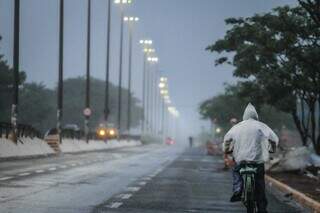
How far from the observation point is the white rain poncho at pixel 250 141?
12.5 meters

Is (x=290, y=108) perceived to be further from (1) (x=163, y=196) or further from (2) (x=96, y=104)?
(2) (x=96, y=104)

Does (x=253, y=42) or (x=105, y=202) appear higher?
(x=253, y=42)

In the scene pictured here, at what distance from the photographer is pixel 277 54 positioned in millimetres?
33250

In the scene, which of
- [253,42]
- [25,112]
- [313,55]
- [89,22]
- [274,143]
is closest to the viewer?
[274,143]

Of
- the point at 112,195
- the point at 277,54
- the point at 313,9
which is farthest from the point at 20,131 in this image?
the point at 112,195

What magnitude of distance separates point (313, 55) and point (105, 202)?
14.3 m

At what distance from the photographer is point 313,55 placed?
2822 centimetres

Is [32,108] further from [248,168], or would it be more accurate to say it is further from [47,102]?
[248,168]

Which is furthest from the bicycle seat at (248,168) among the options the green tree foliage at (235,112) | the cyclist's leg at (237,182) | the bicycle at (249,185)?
the green tree foliage at (235,112)

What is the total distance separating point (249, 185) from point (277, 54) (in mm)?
21544

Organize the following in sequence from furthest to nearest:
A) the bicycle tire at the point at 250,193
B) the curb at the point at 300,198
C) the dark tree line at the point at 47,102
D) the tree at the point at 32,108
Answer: the tree at the point at 32,108, the dark tree line at the point at 47,102, the curb at the point at 300,198, the bicycle tire at the point at 250,193

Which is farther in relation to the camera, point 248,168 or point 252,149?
point 252,149

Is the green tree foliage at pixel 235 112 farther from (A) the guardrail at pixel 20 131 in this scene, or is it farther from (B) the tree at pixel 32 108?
(B) the tree at pixel 32 108

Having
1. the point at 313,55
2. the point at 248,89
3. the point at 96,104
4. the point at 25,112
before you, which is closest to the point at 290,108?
the point at 248,89
